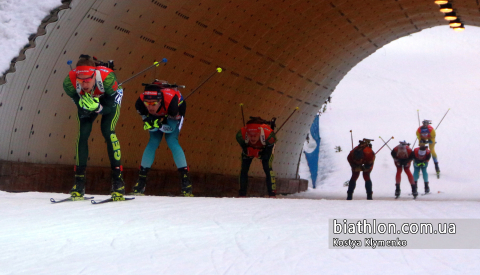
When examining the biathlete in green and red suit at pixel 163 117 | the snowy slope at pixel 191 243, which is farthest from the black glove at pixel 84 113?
the biathlete in green and red suit at pixel 163 117

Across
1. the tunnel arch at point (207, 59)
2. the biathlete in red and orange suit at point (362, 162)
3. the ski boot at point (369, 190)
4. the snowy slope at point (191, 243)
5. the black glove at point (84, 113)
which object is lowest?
the snowy slope at point (191, 243)

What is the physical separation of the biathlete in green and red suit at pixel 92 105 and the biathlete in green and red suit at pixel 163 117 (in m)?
1.30

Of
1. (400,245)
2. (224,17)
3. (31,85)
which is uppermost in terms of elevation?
(224,17)

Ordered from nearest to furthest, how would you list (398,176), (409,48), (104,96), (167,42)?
(104,96) < (167,42) < (398,176) < (409,48)

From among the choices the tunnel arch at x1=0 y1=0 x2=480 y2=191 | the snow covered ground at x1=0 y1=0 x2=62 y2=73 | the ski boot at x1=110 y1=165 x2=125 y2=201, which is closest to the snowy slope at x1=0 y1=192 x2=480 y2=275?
the ski boot at x1=110 y1=165 x2=125 y2=201

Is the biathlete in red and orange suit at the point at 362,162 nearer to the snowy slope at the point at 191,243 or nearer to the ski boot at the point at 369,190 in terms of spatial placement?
the ski boot at the point at 369,190

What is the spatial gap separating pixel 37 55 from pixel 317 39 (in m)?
8.71

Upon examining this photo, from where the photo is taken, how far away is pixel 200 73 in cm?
1344

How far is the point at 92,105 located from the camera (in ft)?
24.0

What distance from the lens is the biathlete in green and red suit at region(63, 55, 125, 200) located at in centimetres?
Answer: 732

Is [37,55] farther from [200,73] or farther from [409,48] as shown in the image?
[409,48]

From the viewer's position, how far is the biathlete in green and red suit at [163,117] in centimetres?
891

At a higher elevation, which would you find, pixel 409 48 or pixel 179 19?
pixel 409 48

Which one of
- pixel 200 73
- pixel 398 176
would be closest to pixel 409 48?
pixel 398 176
